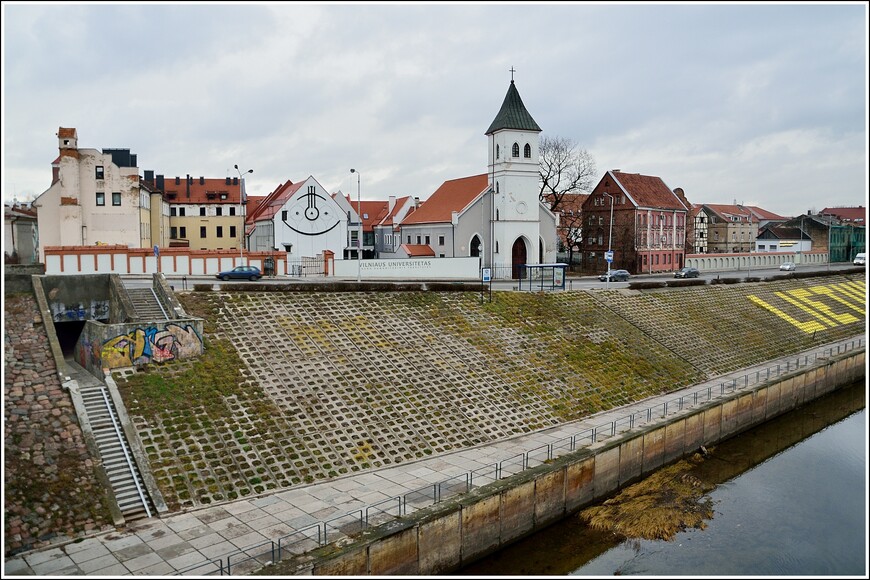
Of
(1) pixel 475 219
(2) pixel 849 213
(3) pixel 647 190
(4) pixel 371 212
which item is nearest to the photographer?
(1) pixel 475 219

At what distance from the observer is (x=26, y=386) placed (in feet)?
65.4

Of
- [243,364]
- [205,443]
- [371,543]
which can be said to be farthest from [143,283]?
[371,543]

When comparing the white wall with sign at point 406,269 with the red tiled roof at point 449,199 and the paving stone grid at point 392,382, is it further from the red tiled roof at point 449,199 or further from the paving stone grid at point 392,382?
the red tiled roof at point 449,199

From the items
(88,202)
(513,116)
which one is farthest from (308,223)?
(513,116)

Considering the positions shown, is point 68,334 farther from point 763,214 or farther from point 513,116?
point 763,214

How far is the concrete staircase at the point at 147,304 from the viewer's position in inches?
1022

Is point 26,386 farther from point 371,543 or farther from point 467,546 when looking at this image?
point 467,546

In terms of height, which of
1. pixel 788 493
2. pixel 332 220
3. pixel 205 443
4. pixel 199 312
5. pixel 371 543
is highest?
pixel 332 220

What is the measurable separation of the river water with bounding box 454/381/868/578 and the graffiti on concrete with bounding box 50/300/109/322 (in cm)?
1924

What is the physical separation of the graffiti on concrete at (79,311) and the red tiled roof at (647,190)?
2108 inches

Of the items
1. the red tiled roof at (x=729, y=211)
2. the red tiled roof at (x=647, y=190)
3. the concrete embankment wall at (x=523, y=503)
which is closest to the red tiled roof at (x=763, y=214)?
the red tiled roof at (x=729, y=211)

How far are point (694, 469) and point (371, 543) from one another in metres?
14.8

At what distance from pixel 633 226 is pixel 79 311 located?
5367 cm

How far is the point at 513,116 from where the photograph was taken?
164 ft
